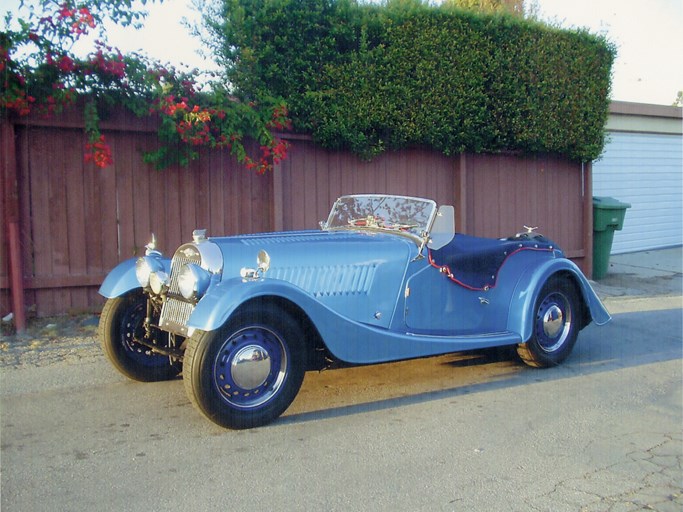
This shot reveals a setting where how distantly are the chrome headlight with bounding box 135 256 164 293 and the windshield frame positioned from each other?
1.69m

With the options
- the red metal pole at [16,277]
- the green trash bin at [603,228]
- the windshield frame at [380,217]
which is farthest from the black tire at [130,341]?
the green trash bin at [603,228]

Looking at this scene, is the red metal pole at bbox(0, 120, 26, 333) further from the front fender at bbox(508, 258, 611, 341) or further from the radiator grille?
the front fender at bbox(508, 258, 611, 341)

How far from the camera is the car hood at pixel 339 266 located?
481cm

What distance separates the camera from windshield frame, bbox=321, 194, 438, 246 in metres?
5.46

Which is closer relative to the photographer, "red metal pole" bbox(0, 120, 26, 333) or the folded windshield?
the folded windshield

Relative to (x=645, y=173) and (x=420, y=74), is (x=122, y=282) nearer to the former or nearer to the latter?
(x=420, y=74)

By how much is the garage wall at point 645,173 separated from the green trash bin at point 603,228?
7.84 feet

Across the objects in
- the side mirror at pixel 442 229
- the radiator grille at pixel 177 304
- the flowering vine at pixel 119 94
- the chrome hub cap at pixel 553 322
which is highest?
the flowering vine at pixel 119 94

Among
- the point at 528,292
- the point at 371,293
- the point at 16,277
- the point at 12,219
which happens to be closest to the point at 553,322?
the point at 528,292

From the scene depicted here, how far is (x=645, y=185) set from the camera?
1455 centimetres

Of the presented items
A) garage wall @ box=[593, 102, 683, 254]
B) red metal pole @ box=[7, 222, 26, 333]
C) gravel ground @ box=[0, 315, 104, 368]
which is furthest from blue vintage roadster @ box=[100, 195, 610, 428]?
garage wall @ box=[593, 102, 683, 254]

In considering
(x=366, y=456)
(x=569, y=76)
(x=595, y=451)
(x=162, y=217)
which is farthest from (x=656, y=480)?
(x=569, y=76)

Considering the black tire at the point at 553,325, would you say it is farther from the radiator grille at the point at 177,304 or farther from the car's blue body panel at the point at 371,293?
the radiator grille at the point at 177,304

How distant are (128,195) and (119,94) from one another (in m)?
1.14
